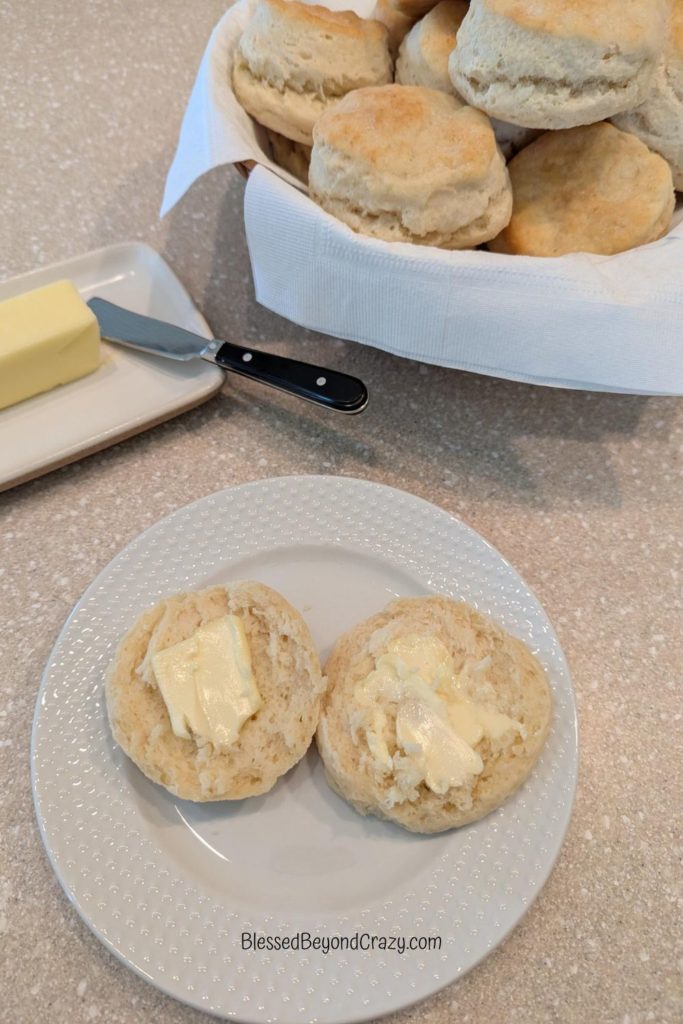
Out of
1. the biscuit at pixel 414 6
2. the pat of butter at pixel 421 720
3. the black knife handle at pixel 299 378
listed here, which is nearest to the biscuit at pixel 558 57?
the biscuit at pixel 414 6

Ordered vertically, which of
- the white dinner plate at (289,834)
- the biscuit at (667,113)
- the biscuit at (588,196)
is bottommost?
the white dinner plate at (289,834)

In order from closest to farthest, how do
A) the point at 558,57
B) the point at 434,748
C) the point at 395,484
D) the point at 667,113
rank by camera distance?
the point at 434,748 < the point at 558,57 < the point at 667,113 < the point at 395,484

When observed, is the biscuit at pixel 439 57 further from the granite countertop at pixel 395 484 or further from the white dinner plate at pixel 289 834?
the white dinner plate at pixel 289 834

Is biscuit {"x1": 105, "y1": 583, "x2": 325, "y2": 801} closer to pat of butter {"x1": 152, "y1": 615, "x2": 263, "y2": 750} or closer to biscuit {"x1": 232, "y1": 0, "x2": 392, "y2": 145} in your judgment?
pat of butter {"x1": 152, "y1": 615, "x2": 263, "y2": 750}

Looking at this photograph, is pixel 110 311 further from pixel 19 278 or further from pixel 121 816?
pixel 121 816

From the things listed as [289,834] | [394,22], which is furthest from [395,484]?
[394,22]

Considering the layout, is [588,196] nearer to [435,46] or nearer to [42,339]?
[435,46]

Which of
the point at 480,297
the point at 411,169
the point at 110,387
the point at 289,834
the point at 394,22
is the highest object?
the point at 394,22
